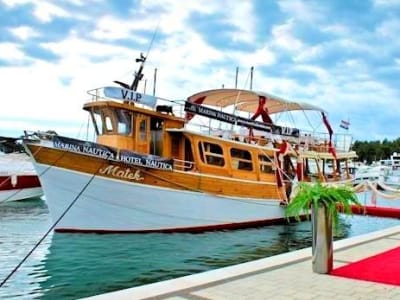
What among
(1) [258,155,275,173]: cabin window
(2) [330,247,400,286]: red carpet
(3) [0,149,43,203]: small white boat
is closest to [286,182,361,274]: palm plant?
(2) [330,247,400,286]: red carpet

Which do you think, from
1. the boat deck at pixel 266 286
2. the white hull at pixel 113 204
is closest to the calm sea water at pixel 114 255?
the white hull at pixel 113 204

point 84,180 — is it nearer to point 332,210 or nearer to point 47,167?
point 47,167

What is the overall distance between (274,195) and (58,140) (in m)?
8.70

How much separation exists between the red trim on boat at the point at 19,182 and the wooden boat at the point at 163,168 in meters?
12.0

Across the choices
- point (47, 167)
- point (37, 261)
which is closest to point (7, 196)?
point (47, 167)

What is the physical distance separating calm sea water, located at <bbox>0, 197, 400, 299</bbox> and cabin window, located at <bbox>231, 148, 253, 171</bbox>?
Result: 231cm

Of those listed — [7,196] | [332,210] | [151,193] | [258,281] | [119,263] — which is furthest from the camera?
[7,196]

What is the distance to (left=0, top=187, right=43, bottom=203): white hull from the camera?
84.7 feet

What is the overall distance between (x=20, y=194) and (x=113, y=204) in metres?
14.9

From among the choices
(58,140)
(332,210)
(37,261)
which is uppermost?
(58,140)

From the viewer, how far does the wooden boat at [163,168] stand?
44.8 feet

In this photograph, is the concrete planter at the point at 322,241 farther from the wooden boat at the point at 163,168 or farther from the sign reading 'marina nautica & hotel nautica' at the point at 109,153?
the sign reading 'marina nautica & hotel nautica' at the point at 109,153

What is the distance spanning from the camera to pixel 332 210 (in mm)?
6988

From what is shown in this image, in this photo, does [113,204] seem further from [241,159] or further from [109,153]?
[241,159]
